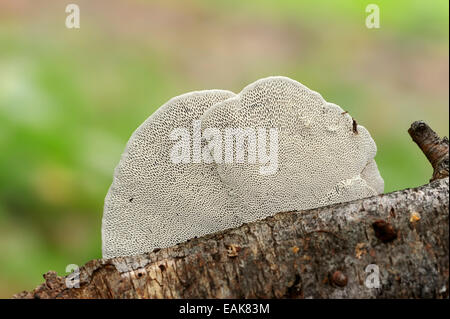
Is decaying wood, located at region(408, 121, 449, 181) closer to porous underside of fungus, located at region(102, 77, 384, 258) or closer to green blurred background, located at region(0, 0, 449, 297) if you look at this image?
porous underside of fungus, located at region(102, 77, 384, 258)

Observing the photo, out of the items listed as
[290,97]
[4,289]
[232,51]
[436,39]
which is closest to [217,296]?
[290,97]

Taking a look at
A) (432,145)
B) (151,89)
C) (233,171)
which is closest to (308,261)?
(233,171)

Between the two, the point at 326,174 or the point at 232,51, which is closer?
the point at 326,174

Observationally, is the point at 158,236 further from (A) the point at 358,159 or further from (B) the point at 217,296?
(A) the point at 358,159

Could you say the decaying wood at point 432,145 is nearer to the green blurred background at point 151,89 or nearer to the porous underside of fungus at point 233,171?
the porous underside of fungus at point 233,171

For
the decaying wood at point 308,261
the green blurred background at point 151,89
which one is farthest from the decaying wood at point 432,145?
the green blurred background at point 151,89

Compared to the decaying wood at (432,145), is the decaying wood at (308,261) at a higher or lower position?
lower
